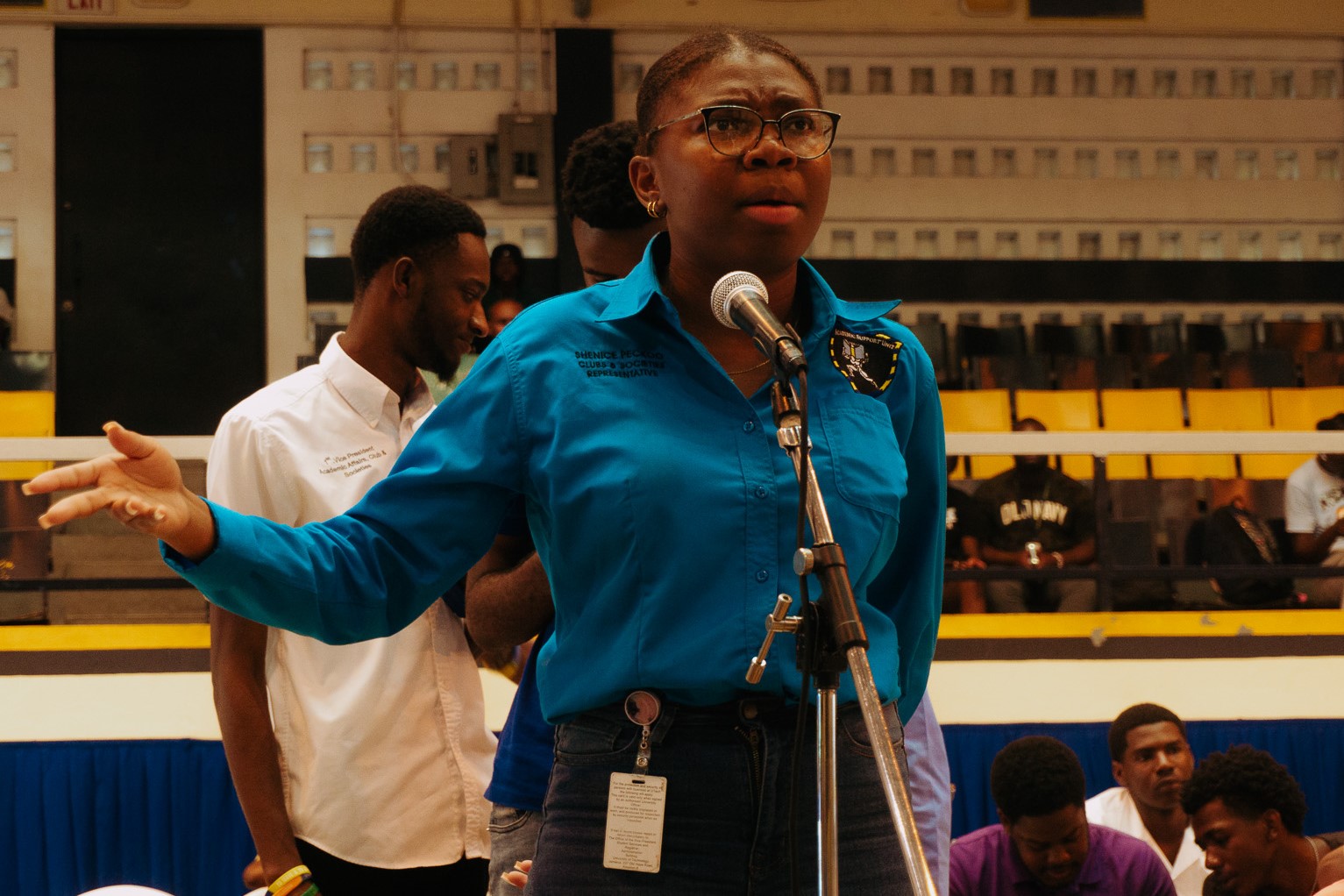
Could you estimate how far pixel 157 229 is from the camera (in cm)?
905

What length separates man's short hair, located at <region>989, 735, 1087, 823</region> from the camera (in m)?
3.29

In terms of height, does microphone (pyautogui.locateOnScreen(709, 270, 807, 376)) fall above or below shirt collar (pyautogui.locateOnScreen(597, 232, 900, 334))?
below

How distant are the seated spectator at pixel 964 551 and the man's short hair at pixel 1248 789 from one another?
4.46 feet

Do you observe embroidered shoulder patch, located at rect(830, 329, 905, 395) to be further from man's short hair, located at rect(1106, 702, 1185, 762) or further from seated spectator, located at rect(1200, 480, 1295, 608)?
seated spectator, located at rect(1200, 480, 1295, 608)

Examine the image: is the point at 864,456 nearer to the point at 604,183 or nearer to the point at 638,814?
the point at 638,814

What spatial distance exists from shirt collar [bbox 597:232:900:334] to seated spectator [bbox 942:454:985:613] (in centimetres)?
338

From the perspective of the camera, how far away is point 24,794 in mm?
3727

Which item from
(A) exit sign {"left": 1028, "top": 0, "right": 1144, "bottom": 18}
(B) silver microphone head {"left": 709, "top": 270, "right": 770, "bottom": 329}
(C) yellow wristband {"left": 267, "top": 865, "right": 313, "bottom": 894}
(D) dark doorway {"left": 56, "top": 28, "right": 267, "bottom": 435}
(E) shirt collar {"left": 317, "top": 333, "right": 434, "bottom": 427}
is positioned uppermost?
(A) exit sign {"left": 1028, "top": 0, "right": 1144, "bottom": 18}

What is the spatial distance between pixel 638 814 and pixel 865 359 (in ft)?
1.60

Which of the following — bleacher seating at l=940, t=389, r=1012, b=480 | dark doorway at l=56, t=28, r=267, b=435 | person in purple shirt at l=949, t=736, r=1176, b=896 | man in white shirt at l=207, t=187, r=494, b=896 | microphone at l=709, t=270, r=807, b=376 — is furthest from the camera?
dark doorway at l=56, t=28, r=267, b=435

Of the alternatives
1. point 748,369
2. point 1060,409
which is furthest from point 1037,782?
point 1060,409

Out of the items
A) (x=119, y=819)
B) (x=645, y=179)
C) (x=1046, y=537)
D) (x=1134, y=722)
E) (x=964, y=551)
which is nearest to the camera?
(x=645, y=179)

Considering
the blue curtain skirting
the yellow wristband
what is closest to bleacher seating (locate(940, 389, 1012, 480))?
the blue curtain skirting

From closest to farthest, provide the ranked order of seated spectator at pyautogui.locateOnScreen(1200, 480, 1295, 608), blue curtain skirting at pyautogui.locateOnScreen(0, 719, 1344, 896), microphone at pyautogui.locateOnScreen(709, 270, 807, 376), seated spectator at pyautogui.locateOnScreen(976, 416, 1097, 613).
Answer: microphone at pyautogui.locateOnScreen(709, 270, 807, 376) → blue curtain skirting at pyautogui.locateOnScreen(0, 719, 1344, 896) → seated spectator at pyautogui.locateOnScreen(976, 416, 1097, 613) → seated spectator at pyautogui.locateOnScreen(1200, 480, 1295, 608)
